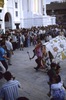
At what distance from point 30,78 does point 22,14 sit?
29803 millimetres

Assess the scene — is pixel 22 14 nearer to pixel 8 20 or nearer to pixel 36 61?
pixel 8 20

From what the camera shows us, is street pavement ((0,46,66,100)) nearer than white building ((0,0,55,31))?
Yes

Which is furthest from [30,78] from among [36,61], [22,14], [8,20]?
[22,14]

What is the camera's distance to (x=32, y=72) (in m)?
12.5

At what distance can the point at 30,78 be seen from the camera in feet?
37.3

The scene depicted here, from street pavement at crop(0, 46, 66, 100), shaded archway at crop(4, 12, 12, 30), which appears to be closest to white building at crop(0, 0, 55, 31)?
shaded archway at crop(4, 12, 12, 30)

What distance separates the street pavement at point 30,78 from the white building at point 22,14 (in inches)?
641

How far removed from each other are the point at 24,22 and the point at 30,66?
89.0 feet

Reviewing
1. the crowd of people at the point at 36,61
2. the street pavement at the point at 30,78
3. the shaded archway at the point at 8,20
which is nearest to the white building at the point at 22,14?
the shaded archway at the point at 8,20

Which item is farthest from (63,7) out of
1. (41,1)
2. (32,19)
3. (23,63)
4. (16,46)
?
(23,63)

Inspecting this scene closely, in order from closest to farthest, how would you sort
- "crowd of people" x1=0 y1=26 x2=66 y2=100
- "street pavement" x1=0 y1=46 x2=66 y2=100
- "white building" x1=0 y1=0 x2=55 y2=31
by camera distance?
"crowd of people" x1=0 y1=26 x2=66 y2=100
"street pavement" x1=0 y1=46 x2=66 y2=100
"white building" x1=0 y1=0 x2=55 y2=31

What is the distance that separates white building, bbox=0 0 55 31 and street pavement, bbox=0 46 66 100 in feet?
53.4

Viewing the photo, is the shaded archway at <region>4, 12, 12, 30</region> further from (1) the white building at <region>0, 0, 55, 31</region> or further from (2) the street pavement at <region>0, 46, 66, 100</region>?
(2) the street pavement at <region>0, 46, 66, 100</region>

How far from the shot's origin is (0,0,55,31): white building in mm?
34688
